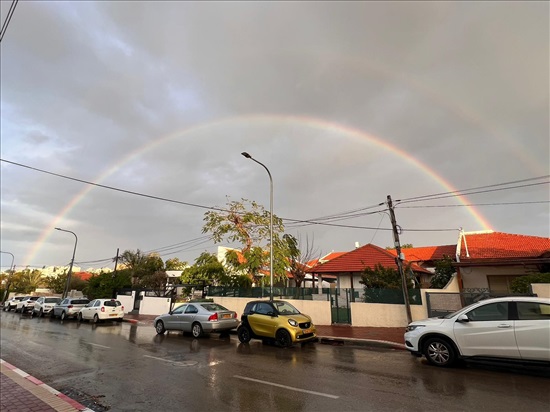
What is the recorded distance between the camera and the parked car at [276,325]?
1146 centimetres

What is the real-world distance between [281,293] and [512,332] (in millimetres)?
14354

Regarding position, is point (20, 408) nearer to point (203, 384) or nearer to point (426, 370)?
point (203, 384)

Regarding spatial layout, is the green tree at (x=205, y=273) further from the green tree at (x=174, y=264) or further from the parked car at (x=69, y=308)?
the green tree at (x=174, y=264)

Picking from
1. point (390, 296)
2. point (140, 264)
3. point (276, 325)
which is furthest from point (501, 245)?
point (140, 264)

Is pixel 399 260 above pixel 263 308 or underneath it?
above

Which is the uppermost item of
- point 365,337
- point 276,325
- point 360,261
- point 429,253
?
point 429,253

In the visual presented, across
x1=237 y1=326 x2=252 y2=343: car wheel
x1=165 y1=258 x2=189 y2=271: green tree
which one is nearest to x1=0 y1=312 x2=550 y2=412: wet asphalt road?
x1=237 y1=326 x2=252 y2=343: car wheel

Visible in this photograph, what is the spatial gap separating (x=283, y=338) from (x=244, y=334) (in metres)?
2.00

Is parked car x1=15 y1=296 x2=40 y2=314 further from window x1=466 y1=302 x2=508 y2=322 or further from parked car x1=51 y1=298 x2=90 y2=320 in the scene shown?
window x1=466 y1=302 x2=508 y2=322

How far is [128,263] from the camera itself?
4938cm

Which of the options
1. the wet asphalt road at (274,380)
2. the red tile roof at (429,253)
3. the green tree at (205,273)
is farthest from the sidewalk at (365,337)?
the red tile roof at (429,253)

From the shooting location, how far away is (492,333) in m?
7.33

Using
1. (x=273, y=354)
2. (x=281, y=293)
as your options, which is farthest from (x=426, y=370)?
(x=281, y=293)

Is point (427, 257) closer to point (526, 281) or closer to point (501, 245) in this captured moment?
point (501, 245)
